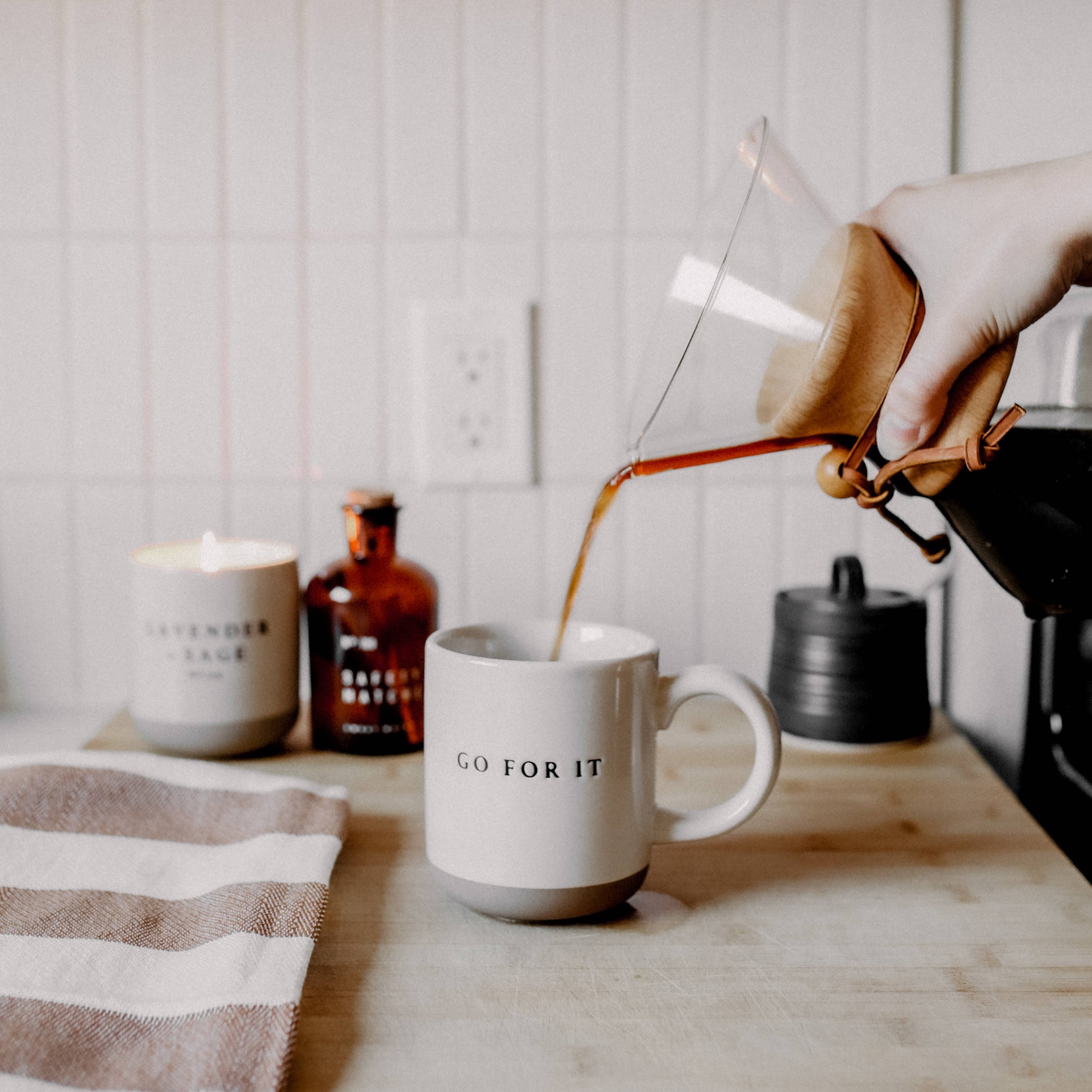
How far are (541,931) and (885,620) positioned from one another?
422 mm

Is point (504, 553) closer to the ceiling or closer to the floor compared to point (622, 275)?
closer to the floor

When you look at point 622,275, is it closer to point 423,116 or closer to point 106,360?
point 423,116

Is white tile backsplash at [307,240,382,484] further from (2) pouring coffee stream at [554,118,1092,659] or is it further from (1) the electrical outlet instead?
(2) pouring coffee stream at [554,118,1092,659]

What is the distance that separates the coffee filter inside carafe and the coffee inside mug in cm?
13

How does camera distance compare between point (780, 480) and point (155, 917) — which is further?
point (780, 480)

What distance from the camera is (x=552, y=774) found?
51 cm

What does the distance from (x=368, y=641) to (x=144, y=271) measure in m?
0.43

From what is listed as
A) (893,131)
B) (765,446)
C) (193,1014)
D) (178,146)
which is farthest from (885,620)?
(178,146)

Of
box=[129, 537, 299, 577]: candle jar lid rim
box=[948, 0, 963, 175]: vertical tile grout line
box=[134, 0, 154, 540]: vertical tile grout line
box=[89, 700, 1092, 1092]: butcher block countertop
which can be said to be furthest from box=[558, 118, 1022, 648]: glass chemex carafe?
box=[134, 0, 154, 540]: vertical tile grout line

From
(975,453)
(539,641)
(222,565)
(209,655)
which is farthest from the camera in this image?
(222,565)

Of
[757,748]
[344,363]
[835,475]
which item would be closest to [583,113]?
[344,363]

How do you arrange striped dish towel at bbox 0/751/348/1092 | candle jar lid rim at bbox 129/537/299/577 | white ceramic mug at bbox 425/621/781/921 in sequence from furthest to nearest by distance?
candle jar lid rim at bbox 129/537/299/577 < white ceramic mug at bbox 425/621/781/921 < striped dish towel at bbox 0/751/348/1092

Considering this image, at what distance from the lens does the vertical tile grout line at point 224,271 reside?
918 mm

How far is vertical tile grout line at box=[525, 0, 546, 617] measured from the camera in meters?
0.92
